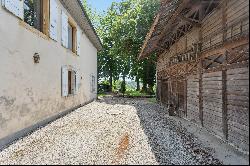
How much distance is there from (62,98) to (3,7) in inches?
210

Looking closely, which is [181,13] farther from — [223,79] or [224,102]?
[224,102]

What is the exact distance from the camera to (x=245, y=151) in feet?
16.0

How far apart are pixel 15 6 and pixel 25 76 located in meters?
1.87

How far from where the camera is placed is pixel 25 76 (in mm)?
7086

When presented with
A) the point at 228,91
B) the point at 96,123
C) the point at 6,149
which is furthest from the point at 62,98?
the point at 228,91

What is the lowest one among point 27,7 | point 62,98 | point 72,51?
point 62,98

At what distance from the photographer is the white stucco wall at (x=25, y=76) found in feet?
19.7

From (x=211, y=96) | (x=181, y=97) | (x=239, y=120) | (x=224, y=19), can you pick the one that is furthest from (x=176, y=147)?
(x=181, y=97)

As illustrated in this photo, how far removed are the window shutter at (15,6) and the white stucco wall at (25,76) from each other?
0.36ft

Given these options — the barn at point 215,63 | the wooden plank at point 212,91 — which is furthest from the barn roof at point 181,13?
the wooden plank at point 212,91

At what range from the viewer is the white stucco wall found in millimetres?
6012

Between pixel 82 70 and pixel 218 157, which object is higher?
pixel 82 70

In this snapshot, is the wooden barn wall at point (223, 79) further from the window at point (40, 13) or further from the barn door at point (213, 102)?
the window at point (40, 13)

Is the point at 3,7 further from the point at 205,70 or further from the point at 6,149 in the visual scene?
the point at 205,70
